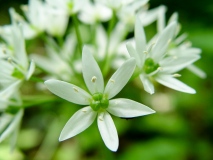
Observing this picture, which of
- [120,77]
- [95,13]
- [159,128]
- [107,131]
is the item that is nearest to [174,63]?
[120,77]

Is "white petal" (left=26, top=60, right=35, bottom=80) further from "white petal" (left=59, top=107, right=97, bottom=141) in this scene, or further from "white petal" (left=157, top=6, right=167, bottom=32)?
"white petal" (left=157, top=6, right=167, bottom=32)

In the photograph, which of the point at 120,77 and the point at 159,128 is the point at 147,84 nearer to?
the point at 120,77

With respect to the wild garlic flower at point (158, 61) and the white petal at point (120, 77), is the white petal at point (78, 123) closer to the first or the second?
the white petal at point (120, 77)

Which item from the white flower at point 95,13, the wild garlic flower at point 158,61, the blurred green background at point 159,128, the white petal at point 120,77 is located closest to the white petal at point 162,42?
the wild garlic flower at point 158,61

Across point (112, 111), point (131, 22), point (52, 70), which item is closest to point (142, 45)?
point (112, 111)

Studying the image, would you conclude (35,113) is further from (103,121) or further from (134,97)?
(103,121)

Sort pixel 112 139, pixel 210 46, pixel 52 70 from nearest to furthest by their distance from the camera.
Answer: pixel 112 139 < pixel 52 70 < pixel 210 46

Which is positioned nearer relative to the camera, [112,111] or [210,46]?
[112,111]
